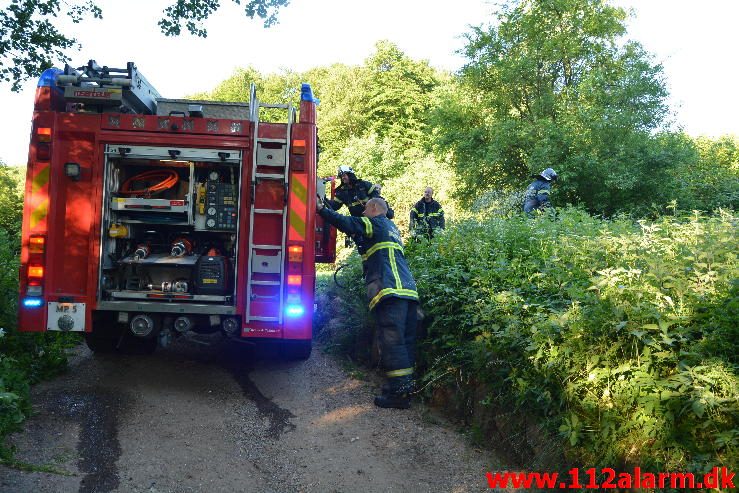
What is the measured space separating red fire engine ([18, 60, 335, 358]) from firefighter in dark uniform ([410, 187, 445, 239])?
3575mm

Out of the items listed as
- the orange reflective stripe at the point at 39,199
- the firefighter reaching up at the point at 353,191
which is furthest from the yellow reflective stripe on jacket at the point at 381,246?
the orange reflective stripe at the point at 39,199

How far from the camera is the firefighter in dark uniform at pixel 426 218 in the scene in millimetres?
9586

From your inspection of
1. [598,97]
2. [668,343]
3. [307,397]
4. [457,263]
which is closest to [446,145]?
[598,97]

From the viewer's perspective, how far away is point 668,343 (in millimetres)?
3434

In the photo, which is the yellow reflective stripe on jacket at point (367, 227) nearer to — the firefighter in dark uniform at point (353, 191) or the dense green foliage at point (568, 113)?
the firefighter in dark uniform at point (353, 191)

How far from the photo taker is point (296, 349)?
682 cm

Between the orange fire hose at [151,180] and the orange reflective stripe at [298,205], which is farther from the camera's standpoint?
the orange fire hose at [151,180]

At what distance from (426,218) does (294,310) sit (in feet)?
16.1

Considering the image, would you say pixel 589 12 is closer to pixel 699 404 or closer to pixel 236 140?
pixel 236 140

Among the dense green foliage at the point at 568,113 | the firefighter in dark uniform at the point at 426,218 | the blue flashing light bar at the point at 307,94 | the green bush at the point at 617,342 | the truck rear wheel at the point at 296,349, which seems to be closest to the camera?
the green bush at the point at 617,342

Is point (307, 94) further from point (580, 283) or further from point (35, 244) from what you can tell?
point (580, 283)

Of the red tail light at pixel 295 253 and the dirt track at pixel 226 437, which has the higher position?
the red tail light at pixel 295 253

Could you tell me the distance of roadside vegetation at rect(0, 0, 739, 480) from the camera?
11.1ft

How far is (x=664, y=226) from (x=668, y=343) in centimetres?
256
